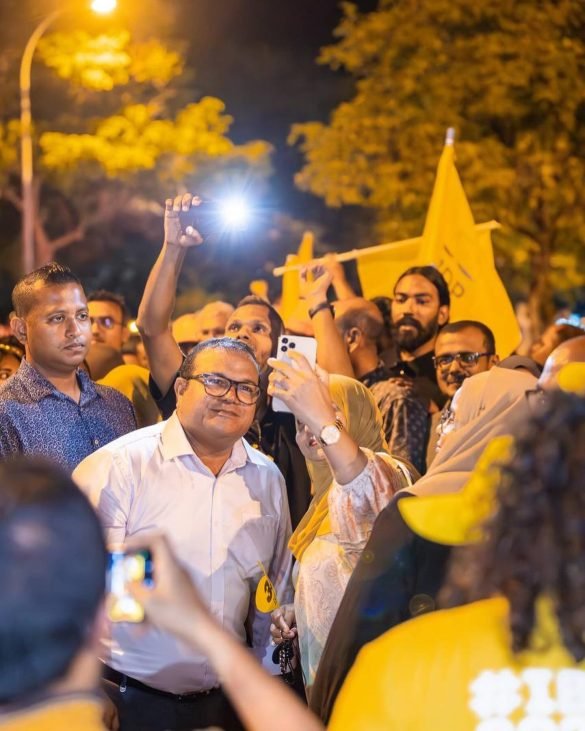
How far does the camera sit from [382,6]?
82.5 ft

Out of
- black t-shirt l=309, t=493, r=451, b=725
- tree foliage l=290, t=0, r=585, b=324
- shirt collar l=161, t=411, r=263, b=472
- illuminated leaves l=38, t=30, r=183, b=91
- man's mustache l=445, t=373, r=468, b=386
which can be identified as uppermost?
illuminated leaves l=38, t=30, r=183, b=91

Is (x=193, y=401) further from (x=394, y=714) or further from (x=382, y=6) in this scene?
A: (x=382, y=6)

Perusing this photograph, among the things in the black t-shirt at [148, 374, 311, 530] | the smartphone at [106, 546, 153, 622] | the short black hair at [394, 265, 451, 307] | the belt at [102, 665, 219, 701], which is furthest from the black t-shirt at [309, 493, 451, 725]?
the short black hair at [394, 265, 451, 307]

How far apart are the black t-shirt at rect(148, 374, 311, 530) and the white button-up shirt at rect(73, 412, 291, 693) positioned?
715 mm

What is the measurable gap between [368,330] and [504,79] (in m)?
17.6

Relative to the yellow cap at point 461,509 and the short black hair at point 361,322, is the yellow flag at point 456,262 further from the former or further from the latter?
the yellow cap at point 461,509

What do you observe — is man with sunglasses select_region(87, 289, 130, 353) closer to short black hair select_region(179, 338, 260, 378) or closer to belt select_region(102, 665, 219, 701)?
short black hair select_region(179, 338, 260, 378)

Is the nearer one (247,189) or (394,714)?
(394,714)

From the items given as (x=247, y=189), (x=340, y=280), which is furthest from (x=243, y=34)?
(x=340, y=280)

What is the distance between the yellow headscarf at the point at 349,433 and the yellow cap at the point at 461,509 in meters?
1.38

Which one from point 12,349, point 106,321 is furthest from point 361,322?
point 12,349

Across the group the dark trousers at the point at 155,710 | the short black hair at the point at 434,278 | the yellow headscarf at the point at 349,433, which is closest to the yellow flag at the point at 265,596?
the yellow headscarf at the point at 349,433

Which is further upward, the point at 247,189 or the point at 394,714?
the point at 247,189

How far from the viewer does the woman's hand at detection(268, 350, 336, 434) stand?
Result: 3457 mm
